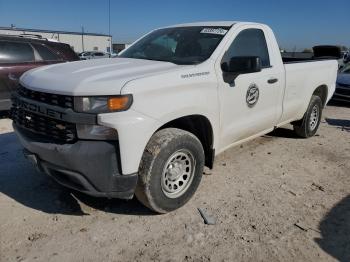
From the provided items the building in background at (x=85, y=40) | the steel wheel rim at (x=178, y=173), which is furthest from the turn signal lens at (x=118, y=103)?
the building in background at (x=85, y=40)

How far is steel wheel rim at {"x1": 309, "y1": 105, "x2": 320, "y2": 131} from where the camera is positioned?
6405 millimetres

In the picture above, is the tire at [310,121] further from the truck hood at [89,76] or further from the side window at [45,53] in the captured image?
the side window at [45,53]

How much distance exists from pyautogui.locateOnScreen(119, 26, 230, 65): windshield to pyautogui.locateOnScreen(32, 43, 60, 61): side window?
4.11 metres

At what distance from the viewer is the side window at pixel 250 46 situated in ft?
13.9

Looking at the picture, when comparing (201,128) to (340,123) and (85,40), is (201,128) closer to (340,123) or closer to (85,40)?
(340,123)

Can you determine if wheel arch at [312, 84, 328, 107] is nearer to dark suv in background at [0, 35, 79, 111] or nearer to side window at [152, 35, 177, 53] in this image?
side window at [152, 35, 177, 53]

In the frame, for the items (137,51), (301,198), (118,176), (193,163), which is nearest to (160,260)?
(118,176)

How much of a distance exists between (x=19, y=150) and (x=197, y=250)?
138 inches

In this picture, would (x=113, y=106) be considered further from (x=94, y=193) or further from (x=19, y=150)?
(x=19, y=150)

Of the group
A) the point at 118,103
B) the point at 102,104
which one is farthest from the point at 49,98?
the point at 118,103

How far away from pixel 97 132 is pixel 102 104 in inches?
8.9

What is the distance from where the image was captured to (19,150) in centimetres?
548

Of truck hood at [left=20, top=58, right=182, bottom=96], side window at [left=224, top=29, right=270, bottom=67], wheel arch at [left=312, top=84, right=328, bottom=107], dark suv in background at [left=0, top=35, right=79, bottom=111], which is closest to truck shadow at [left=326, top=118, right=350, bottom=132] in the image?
wheel arch at [left=312, top=84, right=328, bottom=107]

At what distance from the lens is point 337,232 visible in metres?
3.42
